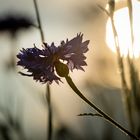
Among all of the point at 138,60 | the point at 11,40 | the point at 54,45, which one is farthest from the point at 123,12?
the point at 11,40

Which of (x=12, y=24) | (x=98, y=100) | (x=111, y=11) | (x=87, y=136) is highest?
(x=12, y=24)

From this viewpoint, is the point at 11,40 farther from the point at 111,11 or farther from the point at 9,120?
the point at 111,11

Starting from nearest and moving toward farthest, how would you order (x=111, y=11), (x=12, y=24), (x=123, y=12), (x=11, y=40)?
1. (x=111, y=11)
2. (x=123, y=12)
3. (x=11, y=40)
4. (x=12, y=24)

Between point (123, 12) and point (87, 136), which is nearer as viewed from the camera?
point (123, 12)

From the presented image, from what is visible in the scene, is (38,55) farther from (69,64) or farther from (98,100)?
(98,100)

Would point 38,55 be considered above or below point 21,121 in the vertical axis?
above

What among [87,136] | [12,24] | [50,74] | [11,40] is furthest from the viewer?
[12,24]
